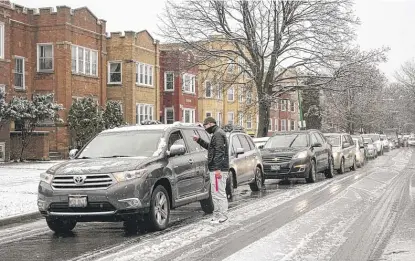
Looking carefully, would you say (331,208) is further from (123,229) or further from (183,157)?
(123,229)

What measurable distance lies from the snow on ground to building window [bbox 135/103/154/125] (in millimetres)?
18435

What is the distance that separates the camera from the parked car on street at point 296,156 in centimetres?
1769

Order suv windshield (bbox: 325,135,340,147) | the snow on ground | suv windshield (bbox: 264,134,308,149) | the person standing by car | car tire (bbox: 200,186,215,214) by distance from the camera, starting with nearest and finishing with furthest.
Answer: the person standing by car, car tire (bbox: 200,186,215,214), the snow on ground, suv windshield (bbox: 264,134,308,149), suv windshield (bbox: 325,135,340,147)

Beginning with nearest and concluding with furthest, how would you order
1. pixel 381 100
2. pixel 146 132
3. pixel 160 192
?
pixel 160 192 < pixel 146 132 < pixel 381 100

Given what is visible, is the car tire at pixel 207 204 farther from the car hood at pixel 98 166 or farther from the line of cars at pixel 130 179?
the car hood at pixel 98 166

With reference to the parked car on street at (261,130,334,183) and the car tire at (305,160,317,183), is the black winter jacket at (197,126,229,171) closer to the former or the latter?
the parked car on street at (261,130,334,183)

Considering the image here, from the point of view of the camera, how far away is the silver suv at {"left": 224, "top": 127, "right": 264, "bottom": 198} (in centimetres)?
1374

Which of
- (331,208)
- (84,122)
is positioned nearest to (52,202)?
(331,208)

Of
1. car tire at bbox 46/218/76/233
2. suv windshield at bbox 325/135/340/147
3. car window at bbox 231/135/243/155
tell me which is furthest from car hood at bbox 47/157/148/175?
suv windshield at bbox 325/135/340/147

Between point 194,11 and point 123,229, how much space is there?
2522 centimetres

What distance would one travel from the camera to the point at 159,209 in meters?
9.08

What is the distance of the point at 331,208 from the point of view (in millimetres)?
11680

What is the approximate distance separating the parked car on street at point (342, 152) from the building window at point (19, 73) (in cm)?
1790

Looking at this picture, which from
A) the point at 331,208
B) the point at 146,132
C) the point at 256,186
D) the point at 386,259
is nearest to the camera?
the point at 386,259
